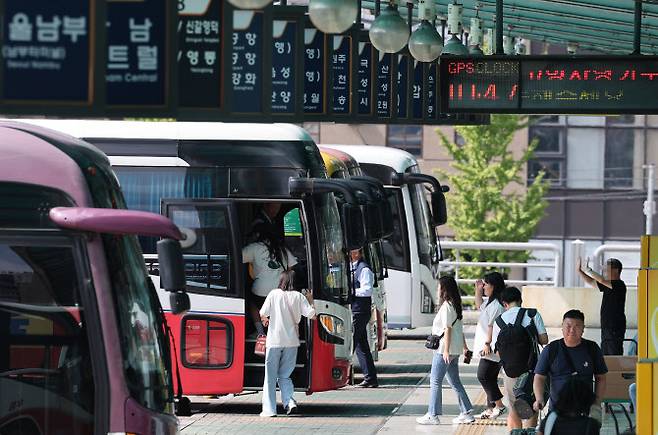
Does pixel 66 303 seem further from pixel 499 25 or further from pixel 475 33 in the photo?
pixel 475 33

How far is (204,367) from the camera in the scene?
1855cm

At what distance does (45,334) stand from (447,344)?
8.53 metres

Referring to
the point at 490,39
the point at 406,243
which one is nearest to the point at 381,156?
the point at 406,243

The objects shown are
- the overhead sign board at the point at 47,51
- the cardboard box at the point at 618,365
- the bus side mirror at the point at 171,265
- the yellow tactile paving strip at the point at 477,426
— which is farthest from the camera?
the yellow tactile paving strip at the point at 477,426

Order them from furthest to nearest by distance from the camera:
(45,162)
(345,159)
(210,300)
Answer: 1. (345,159)
2. (210,300)
3. (45,162)

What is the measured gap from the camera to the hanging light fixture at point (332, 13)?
1270cm

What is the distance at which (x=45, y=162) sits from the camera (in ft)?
33.6

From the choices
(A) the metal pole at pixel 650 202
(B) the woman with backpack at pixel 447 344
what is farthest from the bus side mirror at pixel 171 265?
(A) the metal pole at pixel 650 202

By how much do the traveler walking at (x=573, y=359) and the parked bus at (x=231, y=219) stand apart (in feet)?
17.0

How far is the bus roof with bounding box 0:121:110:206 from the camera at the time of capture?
10156 mm

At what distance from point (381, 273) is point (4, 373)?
14247 mm

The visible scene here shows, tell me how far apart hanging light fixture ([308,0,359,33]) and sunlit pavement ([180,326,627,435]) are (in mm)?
6044

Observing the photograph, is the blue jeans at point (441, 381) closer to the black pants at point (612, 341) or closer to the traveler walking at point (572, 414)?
the black pants at point (612, 341)

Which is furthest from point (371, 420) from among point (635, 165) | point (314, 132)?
point (635, 165)
